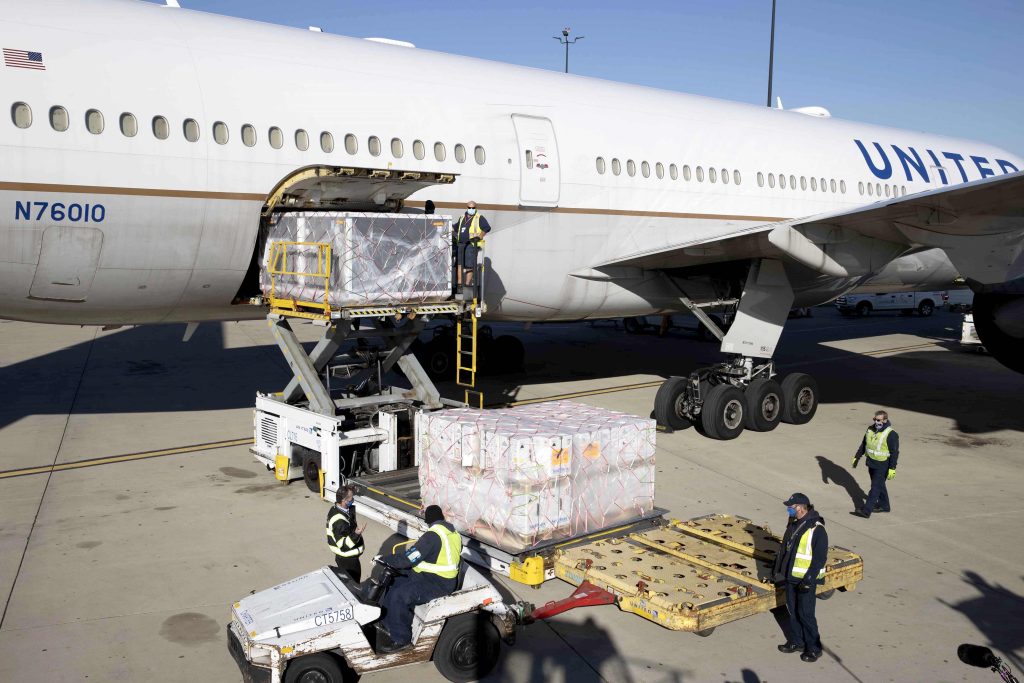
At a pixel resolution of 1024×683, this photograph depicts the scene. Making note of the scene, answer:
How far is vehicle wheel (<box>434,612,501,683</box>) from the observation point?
728 centimetres

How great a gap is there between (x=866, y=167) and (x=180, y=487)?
51.9 feet

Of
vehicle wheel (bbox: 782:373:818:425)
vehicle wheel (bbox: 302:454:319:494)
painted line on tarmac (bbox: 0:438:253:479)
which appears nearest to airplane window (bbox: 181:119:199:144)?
vehicle wheel (bbox: 302:454:319:494)

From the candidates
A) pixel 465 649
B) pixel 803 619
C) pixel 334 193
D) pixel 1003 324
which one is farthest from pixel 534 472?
pixel 1003 324

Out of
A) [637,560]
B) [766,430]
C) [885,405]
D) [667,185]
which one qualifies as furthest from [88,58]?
[885,405]

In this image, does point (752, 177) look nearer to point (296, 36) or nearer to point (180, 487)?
point (296, 36)

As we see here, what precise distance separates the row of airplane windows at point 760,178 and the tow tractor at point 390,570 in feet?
14.4

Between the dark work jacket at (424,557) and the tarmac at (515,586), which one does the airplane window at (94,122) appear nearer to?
the tarmac at (515,586)

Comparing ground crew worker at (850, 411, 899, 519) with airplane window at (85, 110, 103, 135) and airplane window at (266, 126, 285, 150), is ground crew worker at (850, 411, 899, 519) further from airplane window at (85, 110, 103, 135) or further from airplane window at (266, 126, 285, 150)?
airplane window at (85, 110, 103, 135)

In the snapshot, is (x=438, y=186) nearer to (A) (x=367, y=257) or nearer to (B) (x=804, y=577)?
(A) (x=367, y=257)

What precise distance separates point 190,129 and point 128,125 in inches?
28.9

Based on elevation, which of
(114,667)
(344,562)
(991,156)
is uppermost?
(991,156)

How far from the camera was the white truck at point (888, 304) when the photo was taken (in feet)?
116

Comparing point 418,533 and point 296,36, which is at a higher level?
point 296,36

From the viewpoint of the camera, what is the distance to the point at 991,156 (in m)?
24.0
